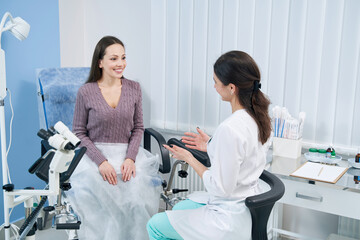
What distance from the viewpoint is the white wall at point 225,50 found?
1.89m

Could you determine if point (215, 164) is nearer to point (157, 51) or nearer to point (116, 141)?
point (116, 141)

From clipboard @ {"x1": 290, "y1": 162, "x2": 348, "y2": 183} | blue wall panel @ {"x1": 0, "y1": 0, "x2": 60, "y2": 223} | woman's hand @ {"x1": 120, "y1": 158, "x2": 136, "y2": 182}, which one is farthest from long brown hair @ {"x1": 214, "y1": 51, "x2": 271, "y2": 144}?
blue wall panel @ {"x1": 0, "y1": 0, "x2": 60, "y2": 223}

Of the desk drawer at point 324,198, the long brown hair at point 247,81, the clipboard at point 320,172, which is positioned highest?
the long brown hair at point 247,81

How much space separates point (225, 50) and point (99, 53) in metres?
0.77

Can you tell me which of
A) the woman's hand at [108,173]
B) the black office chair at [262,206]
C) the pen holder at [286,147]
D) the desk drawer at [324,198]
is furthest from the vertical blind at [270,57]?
the black office chair at [262,206]

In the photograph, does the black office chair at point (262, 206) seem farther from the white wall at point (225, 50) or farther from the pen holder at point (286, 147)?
the white wall at point (225, 50)

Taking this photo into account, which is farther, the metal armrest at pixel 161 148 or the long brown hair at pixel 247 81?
the metal armrest at pixel 161 148

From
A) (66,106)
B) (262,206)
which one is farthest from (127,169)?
(262,206)

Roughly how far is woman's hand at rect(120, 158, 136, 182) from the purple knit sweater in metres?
0.05

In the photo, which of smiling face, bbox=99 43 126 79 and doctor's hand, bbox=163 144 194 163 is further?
smiling face, bbox=99 43 126 79

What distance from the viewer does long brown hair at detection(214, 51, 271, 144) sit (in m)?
1.25

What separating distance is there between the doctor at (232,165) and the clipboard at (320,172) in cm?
42

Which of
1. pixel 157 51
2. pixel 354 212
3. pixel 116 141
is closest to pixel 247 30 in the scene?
pixel 157 51

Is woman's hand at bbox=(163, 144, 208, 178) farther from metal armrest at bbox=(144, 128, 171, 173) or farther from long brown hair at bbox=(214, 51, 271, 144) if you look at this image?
metal armrest at bbox=(144, 128, 171, 173)
